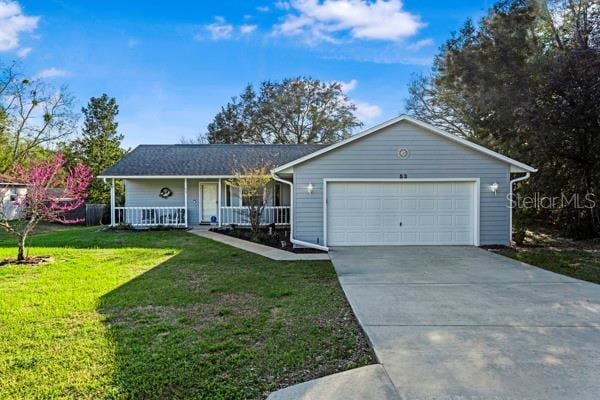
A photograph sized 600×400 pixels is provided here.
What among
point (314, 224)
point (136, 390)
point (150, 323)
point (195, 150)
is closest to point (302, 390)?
point (136, 390)

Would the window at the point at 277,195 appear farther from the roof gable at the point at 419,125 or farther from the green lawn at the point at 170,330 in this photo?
the green lawn at the point at 170,330

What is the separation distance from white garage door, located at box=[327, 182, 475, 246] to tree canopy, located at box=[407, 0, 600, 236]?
4.25 meters

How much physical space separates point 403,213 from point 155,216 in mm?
9913

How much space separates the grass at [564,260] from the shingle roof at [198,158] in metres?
9.99

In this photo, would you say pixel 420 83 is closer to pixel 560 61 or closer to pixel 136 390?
pixel 560 61

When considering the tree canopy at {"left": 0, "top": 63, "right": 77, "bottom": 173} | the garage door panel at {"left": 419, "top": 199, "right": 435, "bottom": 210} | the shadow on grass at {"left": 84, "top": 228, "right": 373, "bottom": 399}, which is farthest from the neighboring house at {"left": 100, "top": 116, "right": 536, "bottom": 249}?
the tree canopy at {"left": 0, "top": 63, "right": 77, "bottom": 173}

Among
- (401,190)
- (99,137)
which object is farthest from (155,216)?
(99,137)

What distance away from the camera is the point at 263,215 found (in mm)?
15617

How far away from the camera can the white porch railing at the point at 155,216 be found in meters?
15.7

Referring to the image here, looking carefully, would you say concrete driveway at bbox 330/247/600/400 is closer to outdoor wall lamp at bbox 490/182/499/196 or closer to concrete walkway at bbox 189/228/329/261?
concrete walkway at bbox 189/228/329/261

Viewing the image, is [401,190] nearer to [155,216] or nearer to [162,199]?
[155,216]

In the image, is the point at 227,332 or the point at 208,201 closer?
the point at 227,332

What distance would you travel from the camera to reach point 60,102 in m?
26.0

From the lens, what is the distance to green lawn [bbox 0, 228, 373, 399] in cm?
332
